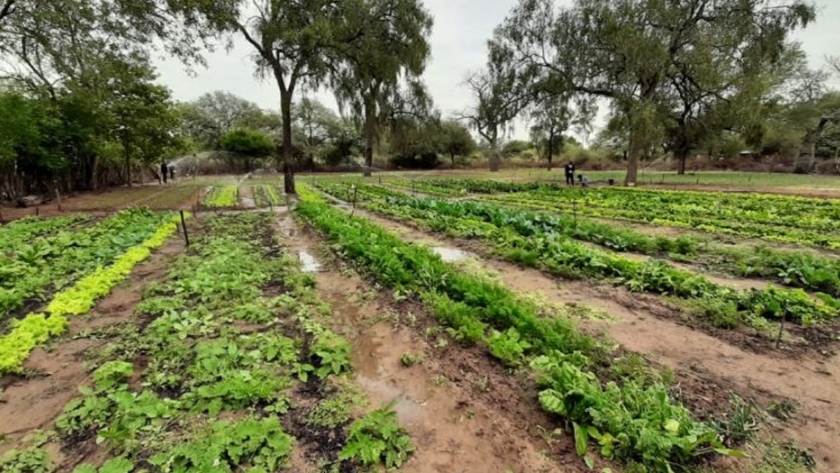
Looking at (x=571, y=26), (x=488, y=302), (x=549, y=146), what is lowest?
(x=488, y=302)

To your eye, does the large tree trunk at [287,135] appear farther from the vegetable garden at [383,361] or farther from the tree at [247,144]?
the tree at [247,144]

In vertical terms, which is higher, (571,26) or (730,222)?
(571,26)

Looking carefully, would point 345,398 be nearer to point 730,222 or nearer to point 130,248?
point 130,248

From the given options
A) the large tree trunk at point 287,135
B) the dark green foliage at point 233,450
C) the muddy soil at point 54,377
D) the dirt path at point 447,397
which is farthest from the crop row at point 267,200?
the dark green foliage at point 233,450

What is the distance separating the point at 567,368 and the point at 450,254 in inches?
191

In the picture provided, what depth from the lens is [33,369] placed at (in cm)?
363

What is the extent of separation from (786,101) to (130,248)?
174 ft

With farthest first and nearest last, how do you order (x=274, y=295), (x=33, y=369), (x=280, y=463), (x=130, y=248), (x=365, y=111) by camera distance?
(x=365, y=111), (x=130, y=248), (x=274, y=295), (x=33, y=369), (x=280, y=463)

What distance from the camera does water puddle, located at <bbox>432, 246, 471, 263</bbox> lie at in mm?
7415

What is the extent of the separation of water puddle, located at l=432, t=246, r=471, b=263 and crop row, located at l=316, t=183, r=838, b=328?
0.68 meters

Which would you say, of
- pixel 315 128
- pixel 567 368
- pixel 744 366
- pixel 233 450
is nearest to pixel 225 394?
pixel 233 450

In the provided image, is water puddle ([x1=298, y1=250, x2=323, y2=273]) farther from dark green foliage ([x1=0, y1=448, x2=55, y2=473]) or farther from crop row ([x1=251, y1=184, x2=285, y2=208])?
crop row ([x1=251, y1=184, x2=285, y2=208])

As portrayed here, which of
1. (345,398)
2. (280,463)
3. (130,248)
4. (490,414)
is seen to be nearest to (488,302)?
(490,414)

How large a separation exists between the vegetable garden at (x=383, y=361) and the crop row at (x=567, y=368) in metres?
0.02
